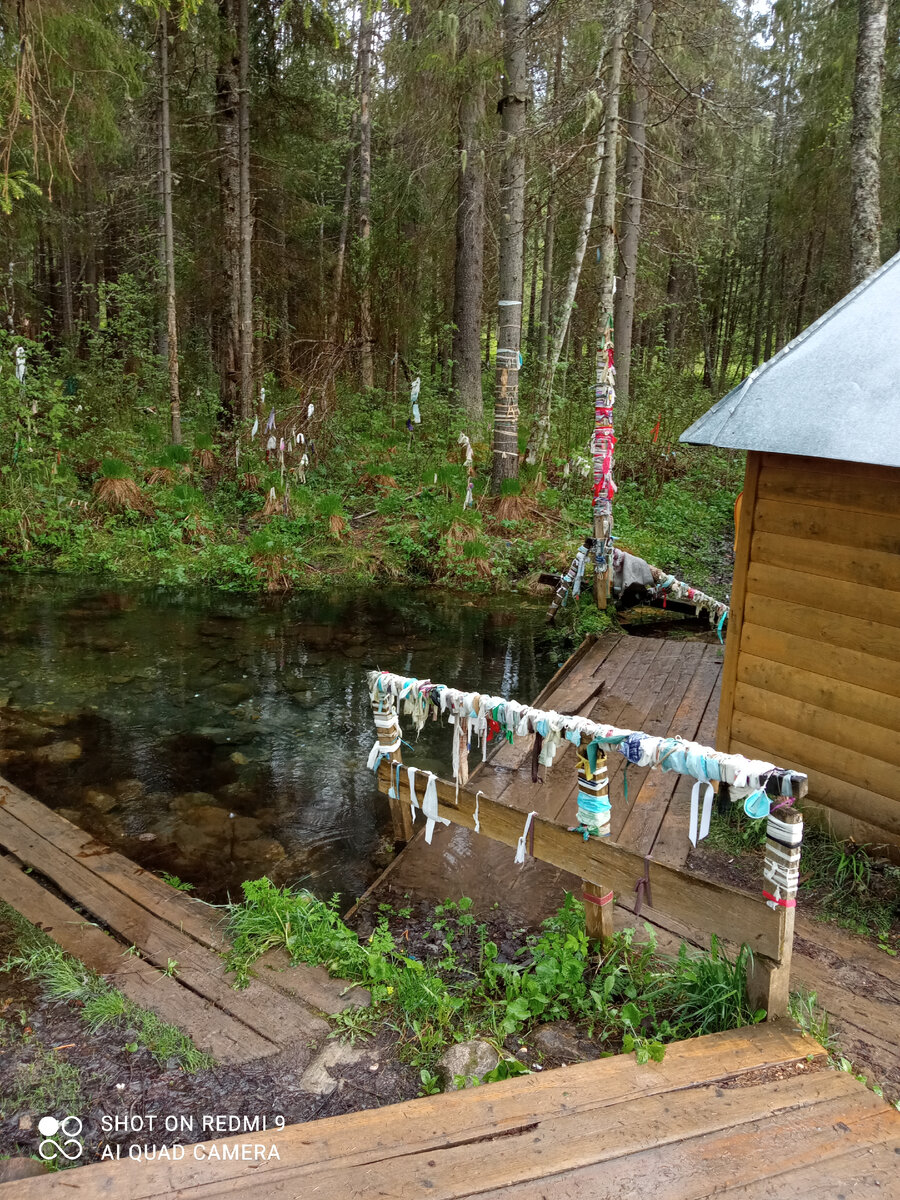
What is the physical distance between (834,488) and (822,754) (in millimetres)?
1547

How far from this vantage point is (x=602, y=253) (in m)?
9.15

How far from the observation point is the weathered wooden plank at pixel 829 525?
4133mm

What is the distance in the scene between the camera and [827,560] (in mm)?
4418

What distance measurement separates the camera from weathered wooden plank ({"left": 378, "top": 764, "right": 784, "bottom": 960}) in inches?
116

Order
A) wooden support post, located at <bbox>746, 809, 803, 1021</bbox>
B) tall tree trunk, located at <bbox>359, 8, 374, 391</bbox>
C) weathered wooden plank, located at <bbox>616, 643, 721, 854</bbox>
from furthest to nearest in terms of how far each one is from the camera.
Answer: tall tree trunk, located at <bbox>359, 8, 374, 391</bbox> < weathered wooden plank, located at <bbox>616, 643, 721, 854</bbox> < wooden support post, located at <bbox>746, 809, 803, 1021</bbox>

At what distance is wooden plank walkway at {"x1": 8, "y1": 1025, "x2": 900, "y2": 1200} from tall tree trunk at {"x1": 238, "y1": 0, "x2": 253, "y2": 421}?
13.3m

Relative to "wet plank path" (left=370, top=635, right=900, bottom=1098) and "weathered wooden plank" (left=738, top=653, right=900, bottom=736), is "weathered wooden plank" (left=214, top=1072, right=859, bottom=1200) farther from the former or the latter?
"weathered wooden plank" (left=738, top=653, right=900, bottom=736)

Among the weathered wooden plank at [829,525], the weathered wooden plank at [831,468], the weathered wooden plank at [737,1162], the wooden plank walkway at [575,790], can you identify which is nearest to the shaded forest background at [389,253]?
the wooden plank walkway at [575,790]

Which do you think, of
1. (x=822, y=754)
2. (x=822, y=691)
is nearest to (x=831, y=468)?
(x=822, y=691)

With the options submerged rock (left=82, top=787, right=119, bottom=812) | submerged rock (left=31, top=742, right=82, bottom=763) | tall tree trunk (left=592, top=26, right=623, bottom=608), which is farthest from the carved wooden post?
tall tree trunk (left=592, top=26, right=623, bottom=608)

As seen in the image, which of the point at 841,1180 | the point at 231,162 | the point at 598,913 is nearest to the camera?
the point at 841,1180

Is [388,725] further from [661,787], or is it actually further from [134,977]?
[661,787]

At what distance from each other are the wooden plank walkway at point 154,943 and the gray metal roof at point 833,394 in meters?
3.35

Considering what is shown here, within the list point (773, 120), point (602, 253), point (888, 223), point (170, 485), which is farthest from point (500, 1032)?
point (773, 120)
